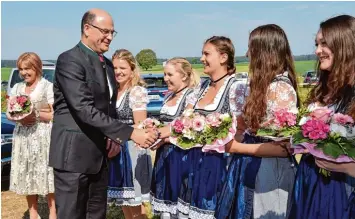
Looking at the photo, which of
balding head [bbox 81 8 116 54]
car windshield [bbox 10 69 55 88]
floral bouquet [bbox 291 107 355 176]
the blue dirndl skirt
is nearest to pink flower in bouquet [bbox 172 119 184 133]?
balding head [bbox 81 8 116 54]

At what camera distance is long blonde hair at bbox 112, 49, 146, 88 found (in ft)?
16.0

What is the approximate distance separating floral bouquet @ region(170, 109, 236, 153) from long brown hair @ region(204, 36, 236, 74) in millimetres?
769

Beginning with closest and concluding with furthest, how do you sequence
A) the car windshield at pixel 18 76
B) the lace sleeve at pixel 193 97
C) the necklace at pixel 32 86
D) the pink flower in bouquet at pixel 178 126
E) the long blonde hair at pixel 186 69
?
the pink flower in bouquet at pixel 178 126, the lace sleeve at pixel 193 97, the long blonde hair at pixel 186 69, the necklace at pixel 32 86, the car windshield at pixel 18 76

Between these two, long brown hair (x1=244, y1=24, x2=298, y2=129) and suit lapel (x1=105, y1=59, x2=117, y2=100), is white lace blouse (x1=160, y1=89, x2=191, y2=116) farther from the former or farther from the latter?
long brown hair (x1=244, y1=24, x2=298, y2=129)

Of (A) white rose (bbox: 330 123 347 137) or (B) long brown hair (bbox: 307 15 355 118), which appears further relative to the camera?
(B) long brown hair (bbox: 307 15 355 118)

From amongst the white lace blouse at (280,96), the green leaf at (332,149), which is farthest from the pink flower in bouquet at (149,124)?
the green leaf at (332,149)

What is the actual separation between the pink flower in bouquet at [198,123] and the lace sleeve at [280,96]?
49 centimetres

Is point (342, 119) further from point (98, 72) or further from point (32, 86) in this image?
point (32, 86)

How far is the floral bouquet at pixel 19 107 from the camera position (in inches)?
201

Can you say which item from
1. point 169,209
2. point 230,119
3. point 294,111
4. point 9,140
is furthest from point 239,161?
point 9,140

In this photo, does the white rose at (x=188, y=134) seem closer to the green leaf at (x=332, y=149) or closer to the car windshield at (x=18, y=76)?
the green leaf at (x=332, y=149)

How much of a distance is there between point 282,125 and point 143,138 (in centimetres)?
156

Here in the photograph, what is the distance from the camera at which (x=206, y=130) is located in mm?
3127

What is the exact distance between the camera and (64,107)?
139 inches
